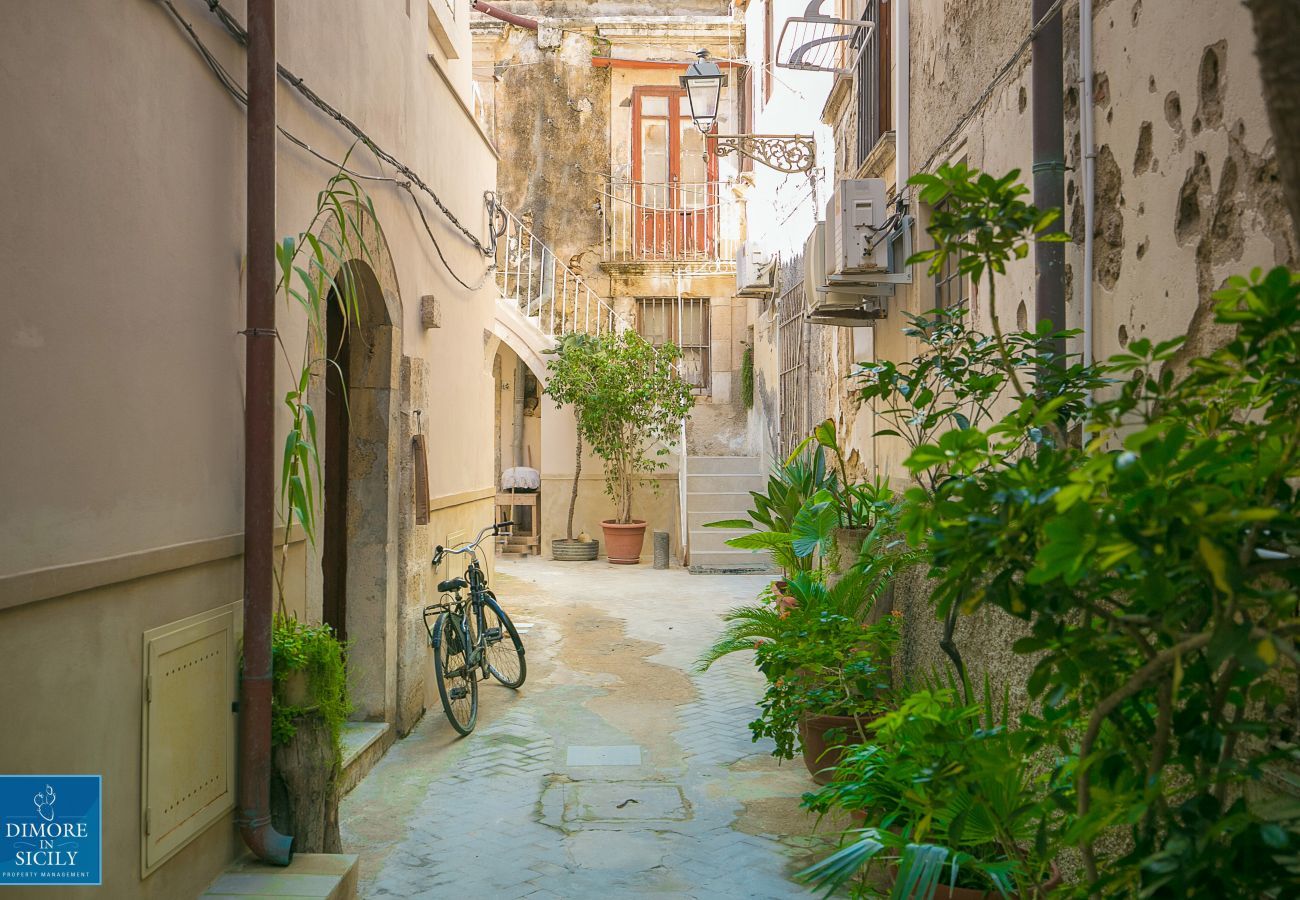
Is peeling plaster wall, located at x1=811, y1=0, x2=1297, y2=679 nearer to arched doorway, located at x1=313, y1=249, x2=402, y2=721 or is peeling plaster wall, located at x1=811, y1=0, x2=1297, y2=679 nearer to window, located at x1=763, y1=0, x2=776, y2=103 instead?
arched doorway, located at x1=313, y1=249, x2=402, y2=721

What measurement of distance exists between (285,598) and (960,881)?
105 inches

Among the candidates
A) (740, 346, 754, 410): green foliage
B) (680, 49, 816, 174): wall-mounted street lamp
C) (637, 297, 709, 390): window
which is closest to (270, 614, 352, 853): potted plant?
(680, 49, 816, 174): wall-mounted street lamp

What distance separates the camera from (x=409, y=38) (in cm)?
624

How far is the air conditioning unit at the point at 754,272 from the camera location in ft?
42.5

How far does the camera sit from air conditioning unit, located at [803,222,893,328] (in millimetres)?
6176

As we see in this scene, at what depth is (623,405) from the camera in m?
14.0

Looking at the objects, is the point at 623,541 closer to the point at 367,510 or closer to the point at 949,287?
the point at 367,510

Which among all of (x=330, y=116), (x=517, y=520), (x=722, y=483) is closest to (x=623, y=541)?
(x=722, y=483)

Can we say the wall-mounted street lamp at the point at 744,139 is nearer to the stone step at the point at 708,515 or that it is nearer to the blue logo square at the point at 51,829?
the stone step at the point at 708,515

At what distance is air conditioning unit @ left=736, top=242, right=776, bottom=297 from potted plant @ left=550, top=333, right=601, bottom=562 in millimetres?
2255

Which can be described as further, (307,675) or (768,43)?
(768,43)

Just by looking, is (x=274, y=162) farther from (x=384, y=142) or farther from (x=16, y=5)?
(x=384, y=142)

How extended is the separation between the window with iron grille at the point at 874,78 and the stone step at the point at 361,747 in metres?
4.41

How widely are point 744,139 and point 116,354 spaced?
287 inches
